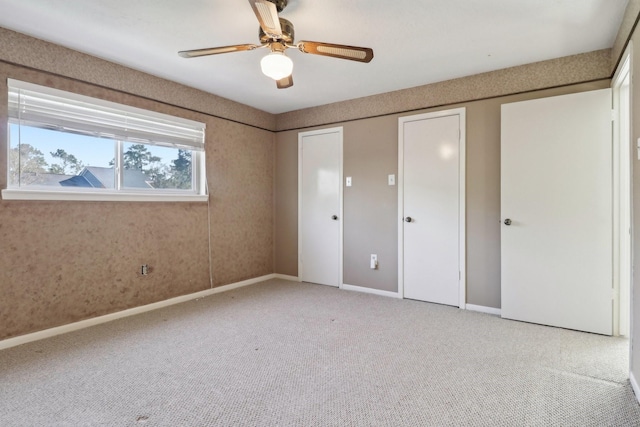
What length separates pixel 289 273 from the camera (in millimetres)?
4668

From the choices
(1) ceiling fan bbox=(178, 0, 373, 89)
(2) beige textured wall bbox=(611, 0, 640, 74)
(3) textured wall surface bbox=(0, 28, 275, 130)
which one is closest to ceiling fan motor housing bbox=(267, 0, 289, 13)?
(1) ceiling fan bbox=(178, 0, 373, 89)

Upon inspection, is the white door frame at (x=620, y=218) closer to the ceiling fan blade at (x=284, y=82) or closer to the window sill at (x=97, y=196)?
the ceiling fan blade at (x=284, y=82)

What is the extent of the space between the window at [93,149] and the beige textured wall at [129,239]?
8 centimetres

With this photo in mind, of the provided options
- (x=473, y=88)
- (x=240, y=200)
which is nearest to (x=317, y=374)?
(x=240, y=200)

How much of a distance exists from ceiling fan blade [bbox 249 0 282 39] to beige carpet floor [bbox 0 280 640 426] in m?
2.01

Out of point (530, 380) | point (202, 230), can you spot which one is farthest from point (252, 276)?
point (530, 380)

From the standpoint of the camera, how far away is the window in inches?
98.7

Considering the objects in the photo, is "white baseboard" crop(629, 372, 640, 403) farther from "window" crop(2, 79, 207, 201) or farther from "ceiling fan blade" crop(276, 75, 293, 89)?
"window" crop(2, 79, 207, 201)

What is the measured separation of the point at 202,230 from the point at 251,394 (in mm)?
2317

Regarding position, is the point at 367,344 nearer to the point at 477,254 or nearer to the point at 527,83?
the point at 477,254

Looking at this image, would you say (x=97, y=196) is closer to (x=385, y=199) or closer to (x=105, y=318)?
(x=105, y=318)

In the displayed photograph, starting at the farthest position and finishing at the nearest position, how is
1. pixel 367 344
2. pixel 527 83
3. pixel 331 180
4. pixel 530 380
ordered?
pixel 331 180, pixel 527 83, pixel 367 344, pixel 530 380

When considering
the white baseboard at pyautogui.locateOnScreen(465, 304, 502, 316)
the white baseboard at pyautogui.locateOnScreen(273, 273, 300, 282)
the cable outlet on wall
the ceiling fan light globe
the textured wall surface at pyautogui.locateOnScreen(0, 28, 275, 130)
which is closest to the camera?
the ceiling fan light globe

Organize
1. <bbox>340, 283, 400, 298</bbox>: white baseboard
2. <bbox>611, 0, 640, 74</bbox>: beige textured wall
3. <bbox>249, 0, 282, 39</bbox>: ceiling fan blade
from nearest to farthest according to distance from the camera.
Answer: <bbox>249, 0, 282, 39</bbox>: ceiling fan blade < <bbox>611, 0, 640, 74</bbox>: beige textured wall < <bbox>340, 283, 400, 298</bbox>: white baseboard
